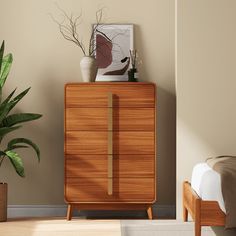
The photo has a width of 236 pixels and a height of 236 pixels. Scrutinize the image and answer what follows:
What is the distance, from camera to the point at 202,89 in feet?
17.2

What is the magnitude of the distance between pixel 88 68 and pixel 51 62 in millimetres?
484

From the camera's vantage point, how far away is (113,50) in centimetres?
571

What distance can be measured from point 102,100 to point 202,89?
86 centimetres

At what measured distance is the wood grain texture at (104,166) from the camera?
525cm

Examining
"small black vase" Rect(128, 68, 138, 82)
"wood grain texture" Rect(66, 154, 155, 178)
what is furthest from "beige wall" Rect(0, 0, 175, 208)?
"wood grain texture" Rect(66, 154, 155, 178)

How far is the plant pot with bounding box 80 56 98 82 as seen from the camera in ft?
17.7

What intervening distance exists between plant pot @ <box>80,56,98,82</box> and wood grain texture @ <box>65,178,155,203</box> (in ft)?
2.94

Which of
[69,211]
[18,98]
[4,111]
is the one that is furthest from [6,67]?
[69,211]

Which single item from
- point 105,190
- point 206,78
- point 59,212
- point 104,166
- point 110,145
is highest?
point 206,78

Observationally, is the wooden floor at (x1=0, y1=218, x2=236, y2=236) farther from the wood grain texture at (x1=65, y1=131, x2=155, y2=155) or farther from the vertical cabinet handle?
the wood grain texture at (x1=65, y1=131, x2=155, y2=155)

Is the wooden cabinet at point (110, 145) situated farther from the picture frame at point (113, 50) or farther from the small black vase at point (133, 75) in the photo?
the picture frame at point (113, 50)

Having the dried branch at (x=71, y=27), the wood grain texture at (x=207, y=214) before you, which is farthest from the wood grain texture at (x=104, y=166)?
the wood grain texture at (x=207, y=214)

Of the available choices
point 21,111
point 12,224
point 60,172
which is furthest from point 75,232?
point 21,111

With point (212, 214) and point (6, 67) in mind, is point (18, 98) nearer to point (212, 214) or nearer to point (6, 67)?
point (6, 67)
